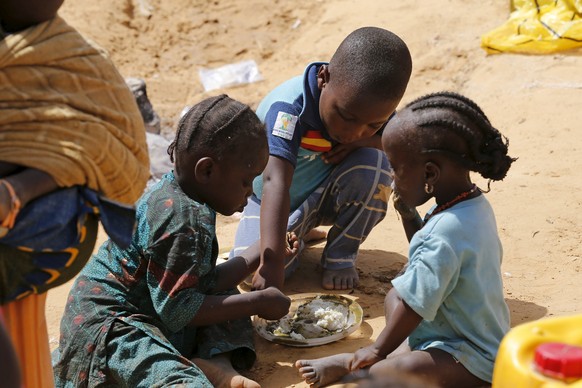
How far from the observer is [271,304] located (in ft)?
11.1

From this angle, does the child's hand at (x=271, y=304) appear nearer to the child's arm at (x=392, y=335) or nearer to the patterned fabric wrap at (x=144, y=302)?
the patterned fabric wrap at (x=144, y=302)

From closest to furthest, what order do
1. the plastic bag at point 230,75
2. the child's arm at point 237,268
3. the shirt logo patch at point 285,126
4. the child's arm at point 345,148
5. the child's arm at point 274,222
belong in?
the child's arm at point 237,268, the child's arm at point 274,222, the shirt logo patch at point 285,126, the child's arm at point 345,148, the plastic bag at point 230,75

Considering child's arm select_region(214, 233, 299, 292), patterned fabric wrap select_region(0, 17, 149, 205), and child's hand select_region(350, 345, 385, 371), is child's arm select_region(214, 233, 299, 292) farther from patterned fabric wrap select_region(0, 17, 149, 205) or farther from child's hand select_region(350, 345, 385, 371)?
A: patterned fabric wrap select_region(0, 17, 149, 205)

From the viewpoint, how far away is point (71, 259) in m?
2.26

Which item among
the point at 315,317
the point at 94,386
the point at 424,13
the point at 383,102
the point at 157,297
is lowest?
the point at 424,13

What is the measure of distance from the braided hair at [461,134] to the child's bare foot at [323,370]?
2.87ft

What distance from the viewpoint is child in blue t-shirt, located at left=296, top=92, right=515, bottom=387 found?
118 inches

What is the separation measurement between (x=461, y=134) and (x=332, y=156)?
4.23 feet

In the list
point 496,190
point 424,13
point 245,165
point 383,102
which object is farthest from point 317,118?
point 424,13

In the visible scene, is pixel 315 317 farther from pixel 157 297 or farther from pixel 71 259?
pixel 71 259

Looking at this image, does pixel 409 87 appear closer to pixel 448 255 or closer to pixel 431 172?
pixel 431 172

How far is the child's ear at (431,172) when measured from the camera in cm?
307

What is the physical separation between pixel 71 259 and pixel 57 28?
60 cm

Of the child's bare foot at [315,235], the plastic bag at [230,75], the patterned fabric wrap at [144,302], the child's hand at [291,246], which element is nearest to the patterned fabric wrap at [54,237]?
the patterned fabric wrap at [144,302]
